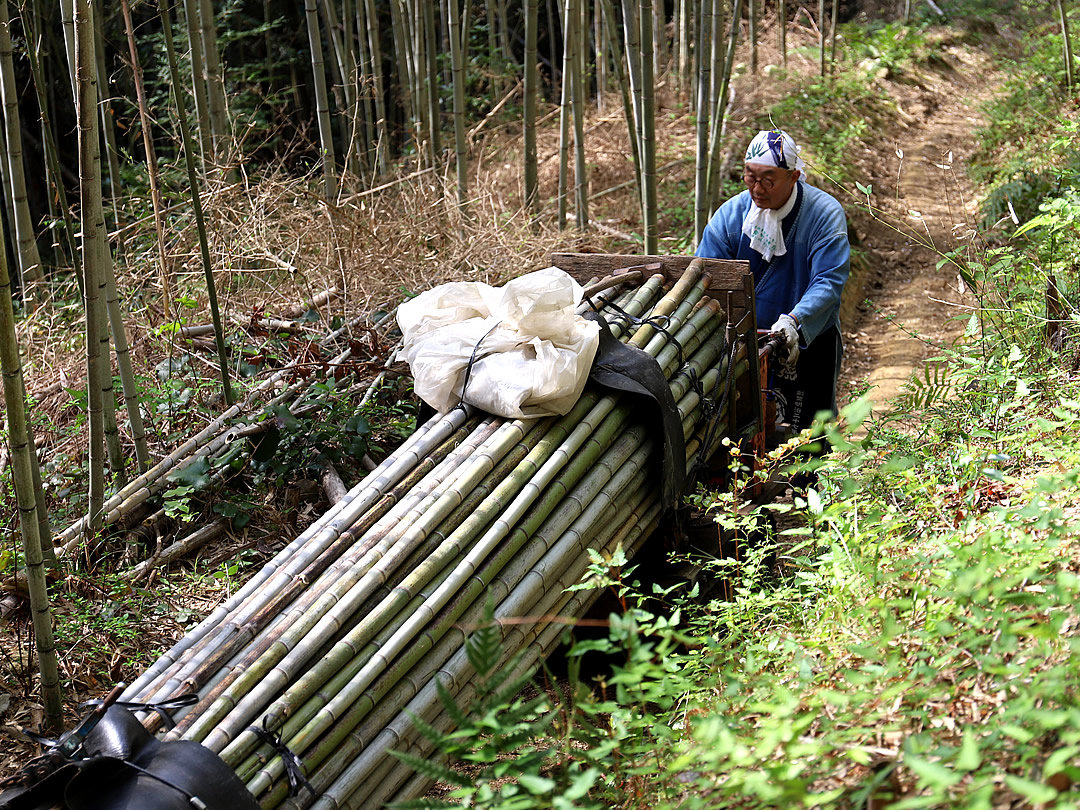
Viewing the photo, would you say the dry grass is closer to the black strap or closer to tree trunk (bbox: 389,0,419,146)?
the black strap

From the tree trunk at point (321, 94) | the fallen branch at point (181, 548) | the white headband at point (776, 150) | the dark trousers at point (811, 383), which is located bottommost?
the fallen branch at point (181, 548)

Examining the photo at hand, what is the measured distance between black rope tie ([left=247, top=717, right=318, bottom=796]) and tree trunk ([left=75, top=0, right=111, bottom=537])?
1.59 meters

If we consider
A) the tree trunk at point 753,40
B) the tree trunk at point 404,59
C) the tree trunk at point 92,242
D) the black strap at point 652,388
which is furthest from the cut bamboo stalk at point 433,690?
the tree trunk at point 753,40

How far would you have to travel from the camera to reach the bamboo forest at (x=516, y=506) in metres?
1.78

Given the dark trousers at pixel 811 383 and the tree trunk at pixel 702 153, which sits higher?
the tree trunk at pixel 702 153

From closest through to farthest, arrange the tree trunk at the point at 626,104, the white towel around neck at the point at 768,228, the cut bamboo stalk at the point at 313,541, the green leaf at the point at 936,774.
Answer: the green leaf at the point at 936,774, the cut bamboo stalk at the point at 313,541, the white towel around neck at the point at 768,228, the tree trunk at the point at 626,104

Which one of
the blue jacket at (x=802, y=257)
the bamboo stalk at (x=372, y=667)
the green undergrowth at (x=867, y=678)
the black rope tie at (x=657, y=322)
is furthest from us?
the blue jacket at (x=802, y=257)

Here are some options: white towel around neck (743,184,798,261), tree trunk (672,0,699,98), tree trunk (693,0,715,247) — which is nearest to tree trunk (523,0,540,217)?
tree trunk (693,0,715,247)

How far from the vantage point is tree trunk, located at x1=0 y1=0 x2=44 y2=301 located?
12.3 ft

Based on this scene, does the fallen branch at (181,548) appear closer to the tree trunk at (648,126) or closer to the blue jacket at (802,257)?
the blue jacket at (802,257)

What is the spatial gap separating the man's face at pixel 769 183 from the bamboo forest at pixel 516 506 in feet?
0.05

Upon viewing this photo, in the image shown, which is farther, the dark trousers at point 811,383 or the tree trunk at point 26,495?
the dark trousers at point 811,383

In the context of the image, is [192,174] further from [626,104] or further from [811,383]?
[626,104]

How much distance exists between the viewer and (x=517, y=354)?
2.82 meters
